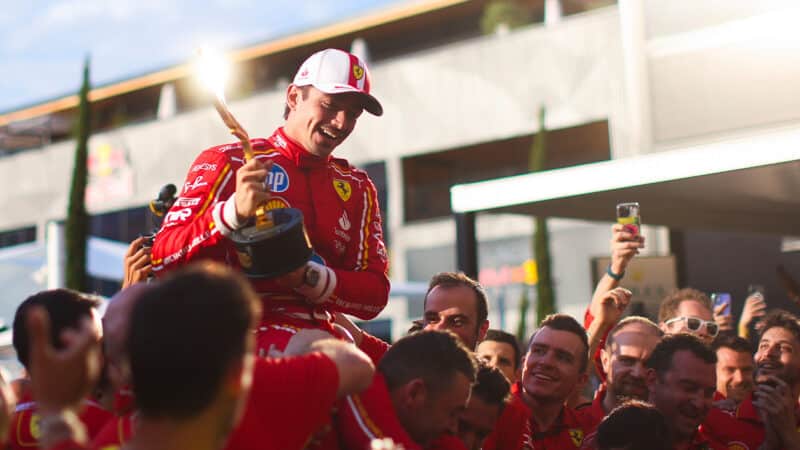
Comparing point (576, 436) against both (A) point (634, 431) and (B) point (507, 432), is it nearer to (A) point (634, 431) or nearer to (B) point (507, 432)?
(B) point (507, 432)

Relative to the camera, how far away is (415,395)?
3.21 m

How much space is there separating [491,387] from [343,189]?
87cm

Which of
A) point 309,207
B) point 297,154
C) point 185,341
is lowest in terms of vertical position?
point 185,341

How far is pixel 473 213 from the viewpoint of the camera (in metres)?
7.79

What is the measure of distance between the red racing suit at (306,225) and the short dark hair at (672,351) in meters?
1.58

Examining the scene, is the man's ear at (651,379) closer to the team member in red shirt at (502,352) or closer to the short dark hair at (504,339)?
the team member in red shirt at (502,352)

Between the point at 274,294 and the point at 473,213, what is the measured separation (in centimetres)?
422

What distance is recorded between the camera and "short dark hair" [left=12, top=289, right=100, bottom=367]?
346 centimetres

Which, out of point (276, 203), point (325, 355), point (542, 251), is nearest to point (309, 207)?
point (276, 203)

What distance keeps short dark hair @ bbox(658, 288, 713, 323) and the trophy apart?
377cm

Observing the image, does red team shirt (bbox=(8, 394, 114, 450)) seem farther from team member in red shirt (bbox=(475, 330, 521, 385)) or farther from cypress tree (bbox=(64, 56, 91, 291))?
cypress tree (bbox=(64, 56, 91, 291))

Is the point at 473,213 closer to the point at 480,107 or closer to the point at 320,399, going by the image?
the point at 320,399

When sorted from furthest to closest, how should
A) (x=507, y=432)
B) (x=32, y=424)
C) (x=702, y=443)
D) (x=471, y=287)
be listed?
(x=702, y=443) → (x=471, y=287) → (x=507, y=432) → (x=32, y=424)

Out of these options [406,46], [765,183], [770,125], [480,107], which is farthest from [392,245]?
[765,183]
